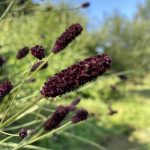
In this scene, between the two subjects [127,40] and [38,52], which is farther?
[127,40]

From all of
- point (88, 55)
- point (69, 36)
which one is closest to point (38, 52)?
point (69, 36)

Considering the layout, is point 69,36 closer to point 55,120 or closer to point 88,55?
point 55,120

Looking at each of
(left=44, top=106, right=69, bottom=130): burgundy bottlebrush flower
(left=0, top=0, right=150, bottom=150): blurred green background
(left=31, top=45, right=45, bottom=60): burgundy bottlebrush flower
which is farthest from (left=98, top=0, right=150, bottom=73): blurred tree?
(left=31, top=45, right=45, bottom=60): burgundy bottlebrush flower

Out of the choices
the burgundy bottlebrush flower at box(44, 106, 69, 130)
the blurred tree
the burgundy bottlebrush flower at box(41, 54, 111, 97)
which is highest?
the burgundy bottlebrush flower at box(41, 54, 111, 97)

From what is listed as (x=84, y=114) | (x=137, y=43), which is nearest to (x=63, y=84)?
(x=84, y=114)

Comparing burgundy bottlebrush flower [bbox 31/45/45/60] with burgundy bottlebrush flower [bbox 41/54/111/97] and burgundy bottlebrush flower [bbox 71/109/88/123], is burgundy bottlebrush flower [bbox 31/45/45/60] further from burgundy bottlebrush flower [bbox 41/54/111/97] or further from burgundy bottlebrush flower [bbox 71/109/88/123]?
burgundy bottlebrush flower [bbox 71/109/88/123]

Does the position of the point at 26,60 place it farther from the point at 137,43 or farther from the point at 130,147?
the point at 137,43

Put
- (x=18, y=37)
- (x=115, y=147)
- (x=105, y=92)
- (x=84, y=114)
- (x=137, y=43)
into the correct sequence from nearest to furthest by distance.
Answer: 1. (x=84, y=114)
2. (x=115, y=147)
3. (x=18, y=37)
4. (x=105, y=92)
5. (x=137, y=43)
